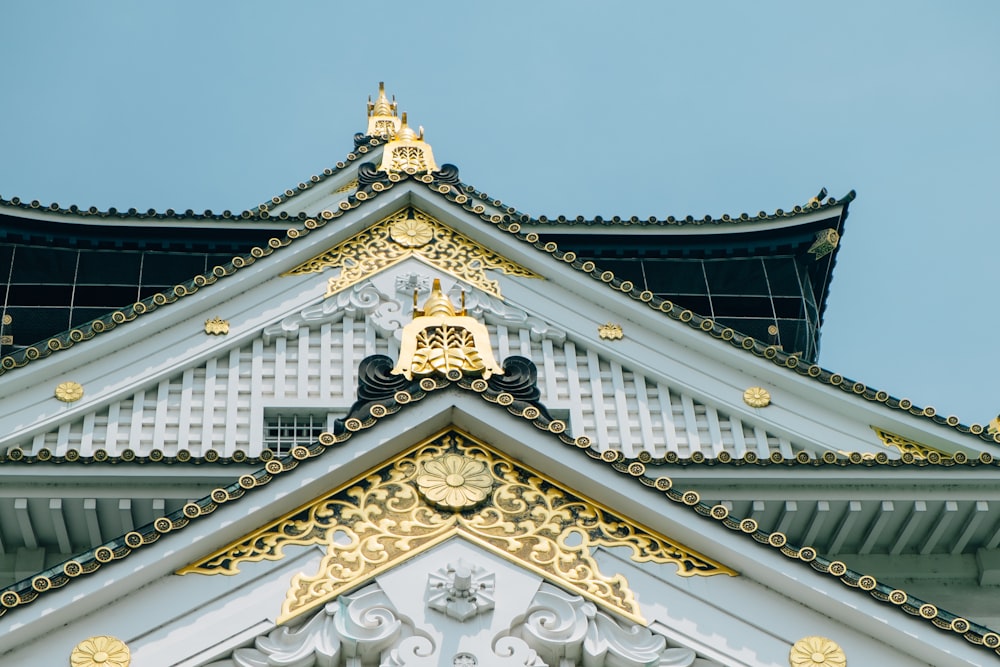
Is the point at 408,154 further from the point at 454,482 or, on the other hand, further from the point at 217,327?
the point at 454,482

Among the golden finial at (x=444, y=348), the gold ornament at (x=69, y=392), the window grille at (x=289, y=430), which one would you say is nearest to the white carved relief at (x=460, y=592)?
the golden finial at (x=444, y=348)

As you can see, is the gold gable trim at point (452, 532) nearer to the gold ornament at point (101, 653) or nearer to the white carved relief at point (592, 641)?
the white carved relief at point (592, 641)

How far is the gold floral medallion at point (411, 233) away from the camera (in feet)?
58.7

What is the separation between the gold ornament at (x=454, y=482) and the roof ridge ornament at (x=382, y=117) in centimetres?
1404

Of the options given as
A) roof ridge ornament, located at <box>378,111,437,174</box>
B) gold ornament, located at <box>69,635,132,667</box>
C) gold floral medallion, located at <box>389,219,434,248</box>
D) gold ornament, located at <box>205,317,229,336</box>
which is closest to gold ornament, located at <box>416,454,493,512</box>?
gold ornament, located at <box>69,635,132,667</box>

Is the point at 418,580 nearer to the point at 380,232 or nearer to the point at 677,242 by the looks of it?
the point at 380,232

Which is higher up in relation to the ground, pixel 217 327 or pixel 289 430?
pixel 217 327

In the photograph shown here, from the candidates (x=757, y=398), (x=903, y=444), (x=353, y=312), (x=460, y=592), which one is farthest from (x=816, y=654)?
(x=353, y=312)

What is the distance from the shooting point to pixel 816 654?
9633 millimetres

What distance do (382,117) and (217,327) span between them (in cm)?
891

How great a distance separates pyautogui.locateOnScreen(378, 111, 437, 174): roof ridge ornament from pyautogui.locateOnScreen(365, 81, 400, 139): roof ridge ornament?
3.28m

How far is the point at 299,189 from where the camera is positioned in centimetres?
2277

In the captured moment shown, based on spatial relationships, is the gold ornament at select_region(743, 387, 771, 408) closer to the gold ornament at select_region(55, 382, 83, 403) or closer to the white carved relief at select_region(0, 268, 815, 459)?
the white carved relief at select_region(0, 268, 815, 459)

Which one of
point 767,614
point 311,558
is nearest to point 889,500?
point 767,614
